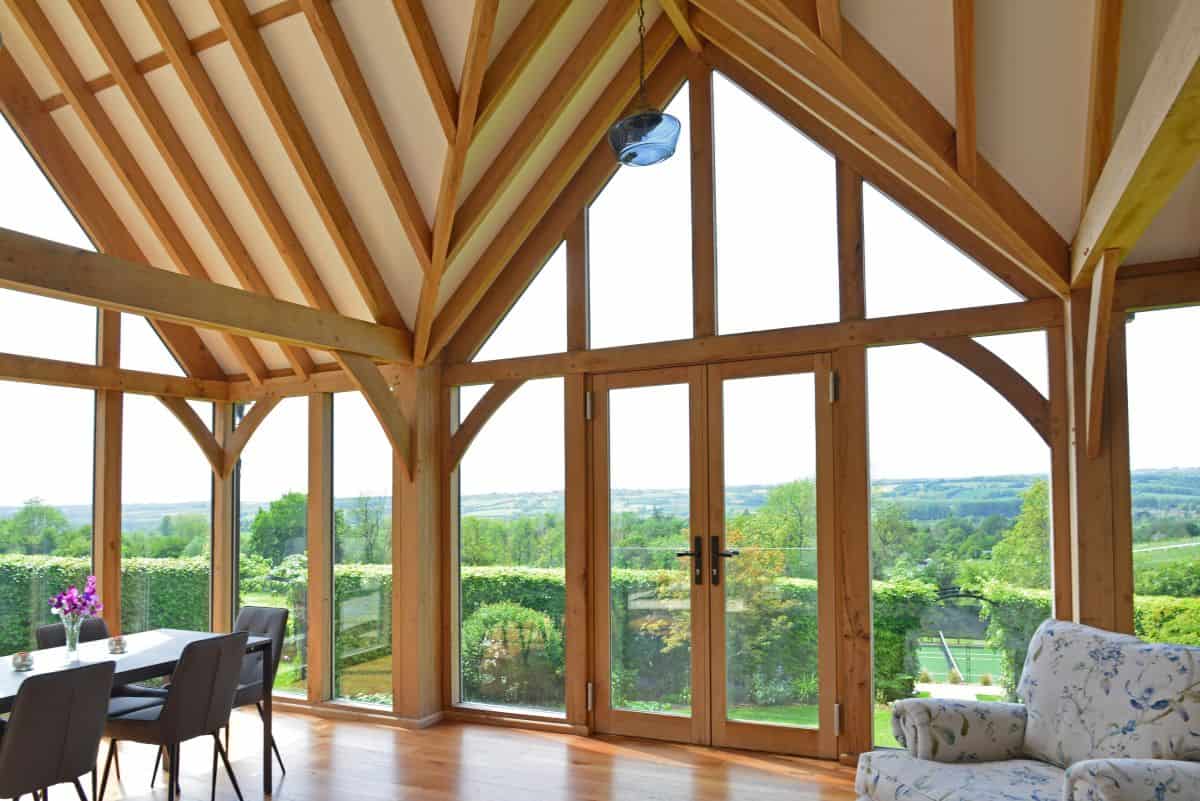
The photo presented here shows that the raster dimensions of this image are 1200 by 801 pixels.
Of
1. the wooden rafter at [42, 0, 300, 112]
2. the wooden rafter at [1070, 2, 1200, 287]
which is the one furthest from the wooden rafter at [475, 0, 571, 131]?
the wooden rafter at [1070, 2, 1200, 287]

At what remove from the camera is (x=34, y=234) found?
A: 5691mm

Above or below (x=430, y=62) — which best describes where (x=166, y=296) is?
below

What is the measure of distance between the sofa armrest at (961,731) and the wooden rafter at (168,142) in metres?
4.41

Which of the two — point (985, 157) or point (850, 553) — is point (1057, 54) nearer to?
point (985, 157)

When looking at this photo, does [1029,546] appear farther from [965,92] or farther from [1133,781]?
[965,92]

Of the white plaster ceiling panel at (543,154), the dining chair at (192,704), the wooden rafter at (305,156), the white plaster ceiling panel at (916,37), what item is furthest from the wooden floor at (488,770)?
the white plaster ceiling panel at (916,37)

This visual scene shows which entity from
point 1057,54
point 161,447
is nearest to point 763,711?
point 1057,54

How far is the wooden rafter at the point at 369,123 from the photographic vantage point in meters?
4.58

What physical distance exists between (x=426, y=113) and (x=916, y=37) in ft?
8.71

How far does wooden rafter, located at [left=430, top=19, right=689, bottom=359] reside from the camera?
18.3ft

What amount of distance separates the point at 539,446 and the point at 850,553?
2.20 meters

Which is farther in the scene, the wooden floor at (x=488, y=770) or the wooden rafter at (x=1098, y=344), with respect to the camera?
the wooden floor at (x=488, y=770)

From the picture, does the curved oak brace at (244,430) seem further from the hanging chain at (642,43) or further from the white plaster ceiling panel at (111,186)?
the hanging chain at (642,43)

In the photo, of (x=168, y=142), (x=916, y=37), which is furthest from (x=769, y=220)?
(x=168, y=142)
